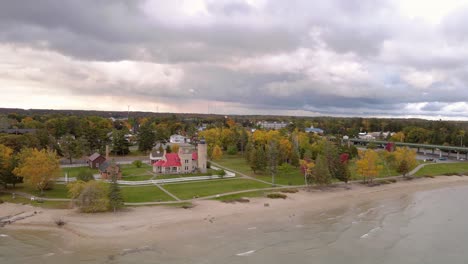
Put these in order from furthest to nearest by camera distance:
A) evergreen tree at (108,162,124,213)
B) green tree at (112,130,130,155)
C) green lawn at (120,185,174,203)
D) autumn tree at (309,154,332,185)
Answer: green tree at (112,130,130,155), autumn tree at (309,154,332,185), green lawn at (120,185,174,203), evergreen tree at (108,162,124,213)

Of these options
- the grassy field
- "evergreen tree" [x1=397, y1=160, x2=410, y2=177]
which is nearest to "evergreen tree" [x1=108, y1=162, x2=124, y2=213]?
the grassy field

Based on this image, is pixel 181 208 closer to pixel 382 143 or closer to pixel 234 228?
pixel 234 228

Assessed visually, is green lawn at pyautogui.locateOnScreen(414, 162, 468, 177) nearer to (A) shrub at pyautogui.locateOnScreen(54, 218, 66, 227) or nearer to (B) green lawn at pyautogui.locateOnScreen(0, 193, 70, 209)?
(B) green lawn at pyautogui.locateOnScreen(0, 193, 70, 209)

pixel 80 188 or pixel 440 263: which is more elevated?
pixel 80 188

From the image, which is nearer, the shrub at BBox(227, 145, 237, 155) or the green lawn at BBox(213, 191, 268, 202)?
the green lawn at BBox(213, 191, 268, 202)

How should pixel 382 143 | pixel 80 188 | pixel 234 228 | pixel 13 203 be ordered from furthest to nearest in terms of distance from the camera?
pixel 382 143 → pixel 13 203 → pixel 80 188 → pixel 234 228

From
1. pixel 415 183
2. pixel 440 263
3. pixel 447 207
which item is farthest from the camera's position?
pixel 415 183

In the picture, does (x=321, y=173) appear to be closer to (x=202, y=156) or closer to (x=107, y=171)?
(x=202, y=156)

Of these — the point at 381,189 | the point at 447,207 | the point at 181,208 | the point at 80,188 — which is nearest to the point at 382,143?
the point at 381,189
